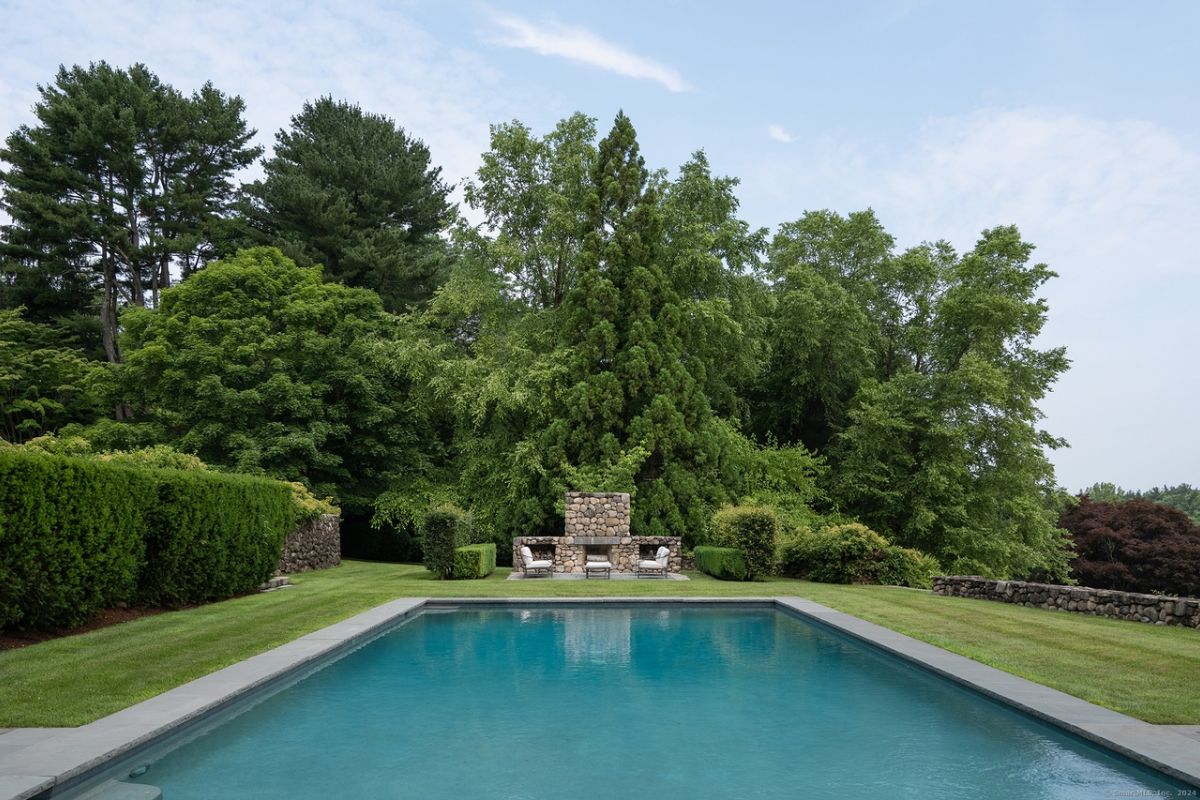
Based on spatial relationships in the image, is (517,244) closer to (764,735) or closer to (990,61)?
(990,61)

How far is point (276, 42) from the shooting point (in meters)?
15.2

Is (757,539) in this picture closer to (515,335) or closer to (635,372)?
(635,372)

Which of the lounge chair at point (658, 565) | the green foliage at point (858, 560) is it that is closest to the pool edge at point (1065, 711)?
the green foliage at point (858, 560)

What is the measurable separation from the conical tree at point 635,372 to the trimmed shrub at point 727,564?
144 inches

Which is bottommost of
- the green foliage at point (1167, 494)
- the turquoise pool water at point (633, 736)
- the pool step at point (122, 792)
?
the turquoise pool water at point (633, 736)

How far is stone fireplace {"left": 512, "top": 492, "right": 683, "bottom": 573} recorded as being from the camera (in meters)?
19.4

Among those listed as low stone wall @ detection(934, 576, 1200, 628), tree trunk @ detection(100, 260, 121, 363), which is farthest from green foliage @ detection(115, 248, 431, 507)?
low stone wall @ detection(934, 576, 1200, 628)

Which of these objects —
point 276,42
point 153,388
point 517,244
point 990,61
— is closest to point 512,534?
point 517,244

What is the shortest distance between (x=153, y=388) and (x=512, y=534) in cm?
1232

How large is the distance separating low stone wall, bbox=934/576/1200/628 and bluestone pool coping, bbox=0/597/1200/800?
166 inches

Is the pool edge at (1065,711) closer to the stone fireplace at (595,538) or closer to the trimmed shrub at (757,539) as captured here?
the trimmed shrub at (757,539)

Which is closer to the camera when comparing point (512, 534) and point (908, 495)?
point (512, 534)

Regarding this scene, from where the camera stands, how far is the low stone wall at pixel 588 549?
63.4ft

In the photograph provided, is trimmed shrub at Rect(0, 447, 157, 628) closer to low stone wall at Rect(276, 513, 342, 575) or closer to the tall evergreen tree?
low stone wall at Rect(276, 513, 342, 575)
